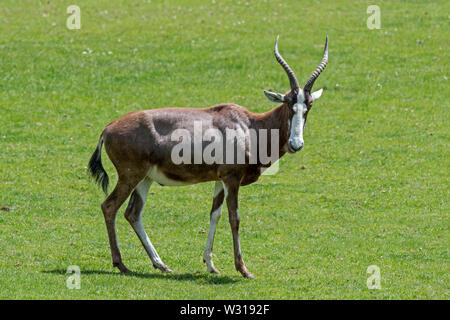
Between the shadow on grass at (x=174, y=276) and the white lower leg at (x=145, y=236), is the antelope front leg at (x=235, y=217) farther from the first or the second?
the white lower leg at (x=145, y=236)

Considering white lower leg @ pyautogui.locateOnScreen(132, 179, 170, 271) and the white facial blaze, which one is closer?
the white facial blaze

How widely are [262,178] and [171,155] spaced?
23.2 feet

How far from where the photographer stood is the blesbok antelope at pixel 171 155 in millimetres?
12844

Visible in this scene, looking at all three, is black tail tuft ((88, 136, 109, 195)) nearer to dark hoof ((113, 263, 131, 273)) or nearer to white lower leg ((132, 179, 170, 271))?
white lower leg ((132, 179, 170, 271))

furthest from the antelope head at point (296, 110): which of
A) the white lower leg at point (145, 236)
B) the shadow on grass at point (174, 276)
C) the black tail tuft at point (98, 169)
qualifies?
the black tail tuft at point (98, 169)

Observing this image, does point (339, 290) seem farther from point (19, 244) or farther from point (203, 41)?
point (203, 41)

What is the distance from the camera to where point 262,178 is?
1977 cm

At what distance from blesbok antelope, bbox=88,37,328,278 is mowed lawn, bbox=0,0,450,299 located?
90cm

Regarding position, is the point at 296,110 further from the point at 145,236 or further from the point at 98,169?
the point at 98,169

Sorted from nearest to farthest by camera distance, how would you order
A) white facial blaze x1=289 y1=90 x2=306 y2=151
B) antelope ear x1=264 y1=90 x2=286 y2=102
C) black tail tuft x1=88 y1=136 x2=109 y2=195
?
white facial blaze x1=289 y1=90 x2=306 y2=151
antelope ear x1=264 y1=90 x2=286 y2=102
black tail tuft x1=88 y1=136 x2=109 y2=195

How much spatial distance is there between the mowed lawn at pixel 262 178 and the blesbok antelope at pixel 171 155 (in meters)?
0.90

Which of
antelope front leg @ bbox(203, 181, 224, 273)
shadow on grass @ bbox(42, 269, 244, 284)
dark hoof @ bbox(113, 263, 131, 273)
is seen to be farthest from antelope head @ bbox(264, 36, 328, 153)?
dark hoof @ bbox(113, 263, 131, 273)

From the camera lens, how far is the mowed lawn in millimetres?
13086

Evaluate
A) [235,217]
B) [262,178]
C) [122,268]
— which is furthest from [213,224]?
[262,178]
